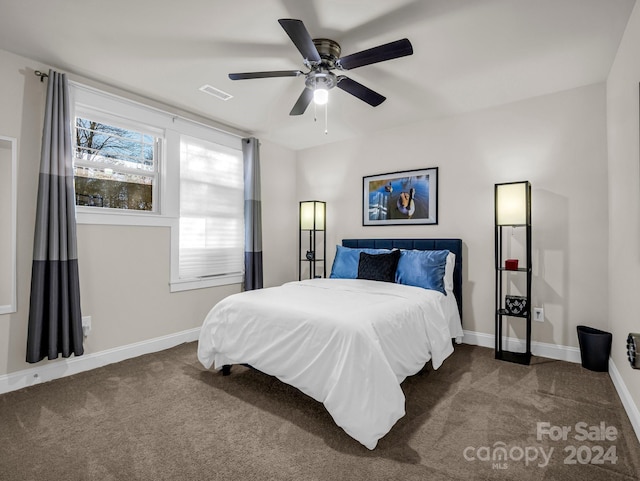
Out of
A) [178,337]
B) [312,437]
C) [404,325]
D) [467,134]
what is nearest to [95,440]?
[312,437]

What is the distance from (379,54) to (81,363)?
11.2ft

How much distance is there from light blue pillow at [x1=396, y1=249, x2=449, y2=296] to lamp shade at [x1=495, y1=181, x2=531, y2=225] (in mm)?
625

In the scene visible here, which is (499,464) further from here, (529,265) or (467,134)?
(467,134)

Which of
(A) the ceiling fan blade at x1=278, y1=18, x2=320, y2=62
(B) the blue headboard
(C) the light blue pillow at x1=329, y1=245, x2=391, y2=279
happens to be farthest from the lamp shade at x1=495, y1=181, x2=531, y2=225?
(A) the ceiling fan blade at x1=278, y1=18, x2=320, y2=62

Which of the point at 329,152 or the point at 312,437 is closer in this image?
the point at 312,437

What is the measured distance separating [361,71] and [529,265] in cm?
236

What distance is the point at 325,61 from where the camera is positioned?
2.36 m

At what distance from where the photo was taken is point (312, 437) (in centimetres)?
192

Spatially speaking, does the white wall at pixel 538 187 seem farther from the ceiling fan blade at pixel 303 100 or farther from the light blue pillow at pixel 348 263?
the ceiling fan blade at pixel 303 100

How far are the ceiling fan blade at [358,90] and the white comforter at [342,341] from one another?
5.22ft

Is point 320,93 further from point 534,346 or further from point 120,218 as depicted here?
point 534,346

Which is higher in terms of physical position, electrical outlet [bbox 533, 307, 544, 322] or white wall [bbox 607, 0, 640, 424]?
white wall [bbox 607, 0, 640, 424]

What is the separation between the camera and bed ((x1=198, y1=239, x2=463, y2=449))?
184 cm

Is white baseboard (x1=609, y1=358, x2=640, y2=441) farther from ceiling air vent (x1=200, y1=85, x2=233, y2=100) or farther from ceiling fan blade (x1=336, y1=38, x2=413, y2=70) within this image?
ceiling air vent (x1=200, y1=85, x2=233, y2=100)
